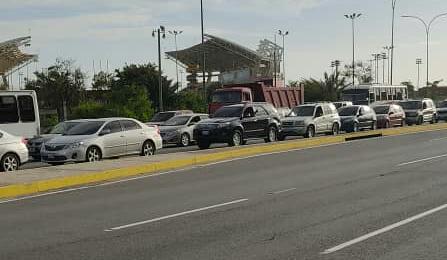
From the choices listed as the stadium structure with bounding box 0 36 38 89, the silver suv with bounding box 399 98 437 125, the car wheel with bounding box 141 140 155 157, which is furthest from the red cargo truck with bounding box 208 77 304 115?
the stadium structure with bounding box 0 36 38 89

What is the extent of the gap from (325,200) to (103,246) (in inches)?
192

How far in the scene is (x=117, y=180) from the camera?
53.1ft

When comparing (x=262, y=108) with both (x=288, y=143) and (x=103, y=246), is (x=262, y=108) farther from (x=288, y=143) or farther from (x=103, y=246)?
(x=103, y=246)

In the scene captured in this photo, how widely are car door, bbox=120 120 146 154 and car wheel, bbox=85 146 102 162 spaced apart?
1.34m

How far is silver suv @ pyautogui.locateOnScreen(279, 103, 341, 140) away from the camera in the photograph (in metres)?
31.0

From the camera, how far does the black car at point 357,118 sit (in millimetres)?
36094

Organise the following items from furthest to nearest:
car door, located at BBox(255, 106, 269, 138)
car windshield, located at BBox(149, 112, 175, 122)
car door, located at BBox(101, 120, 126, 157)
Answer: car windshield, located at BBox(149, 112, 175, 122) < car door, located at BBox(255, 106, 269, 138) < car door, located at BBox(101, 120, 126, 157)

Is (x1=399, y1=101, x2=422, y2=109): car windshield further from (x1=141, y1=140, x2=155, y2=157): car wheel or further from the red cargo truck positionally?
(x1=141, y1=140, x2=155, y2=157): car wheel

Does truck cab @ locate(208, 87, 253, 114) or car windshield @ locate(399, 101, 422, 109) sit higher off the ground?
truck cab @ locate(208, 87, 253, 114)

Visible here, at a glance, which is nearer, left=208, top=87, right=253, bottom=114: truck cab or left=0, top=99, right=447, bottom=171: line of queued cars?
left=0, top=99, right=447, bottom=171: line of queued cars

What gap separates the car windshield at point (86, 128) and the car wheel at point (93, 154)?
2.01 feet

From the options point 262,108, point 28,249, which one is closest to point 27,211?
point 28,249

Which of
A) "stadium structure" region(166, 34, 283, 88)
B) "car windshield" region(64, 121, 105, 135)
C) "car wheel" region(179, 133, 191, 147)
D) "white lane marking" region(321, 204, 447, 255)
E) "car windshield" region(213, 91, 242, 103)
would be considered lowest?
"car wheel" region(179, 133, 191, 147)

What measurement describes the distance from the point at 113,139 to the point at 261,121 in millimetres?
8650
